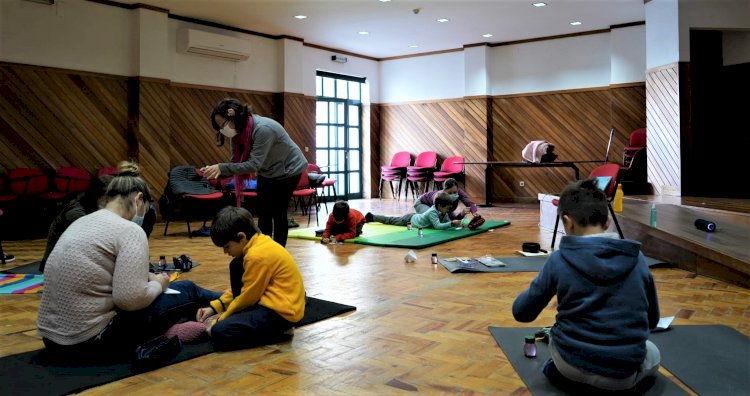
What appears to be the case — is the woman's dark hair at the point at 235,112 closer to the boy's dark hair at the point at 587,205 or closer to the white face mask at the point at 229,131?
the white face mask at the point at 229,131

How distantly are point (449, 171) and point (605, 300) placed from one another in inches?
422

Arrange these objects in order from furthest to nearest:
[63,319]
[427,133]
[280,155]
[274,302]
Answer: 1. [427,133]
2. [280,155]
3. [274,302]
4. [63,319]

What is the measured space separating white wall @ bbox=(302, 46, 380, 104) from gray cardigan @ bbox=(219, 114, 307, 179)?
7.87 meters

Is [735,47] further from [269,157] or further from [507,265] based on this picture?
[269,157]

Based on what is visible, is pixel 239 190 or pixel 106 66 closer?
pixel 239 190

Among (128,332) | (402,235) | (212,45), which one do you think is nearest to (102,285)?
(128,332)

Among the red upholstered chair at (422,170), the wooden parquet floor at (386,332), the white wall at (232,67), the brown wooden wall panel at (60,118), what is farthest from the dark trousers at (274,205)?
the red upholstered chair at (422,170)

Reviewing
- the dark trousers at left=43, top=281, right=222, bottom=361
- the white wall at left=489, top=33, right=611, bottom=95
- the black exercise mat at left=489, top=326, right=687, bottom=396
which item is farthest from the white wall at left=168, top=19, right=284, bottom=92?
the black exercise mat at left=489, top=326, right=687, bottom=396

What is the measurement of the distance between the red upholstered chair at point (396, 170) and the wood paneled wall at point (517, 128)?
0.39 metres

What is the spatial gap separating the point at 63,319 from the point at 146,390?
0.55 m

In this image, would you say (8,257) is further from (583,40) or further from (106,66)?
(583,40)

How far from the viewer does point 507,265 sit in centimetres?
514

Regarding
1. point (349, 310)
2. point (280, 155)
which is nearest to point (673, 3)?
point (280, 155)

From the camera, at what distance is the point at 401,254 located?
19.3 feet
